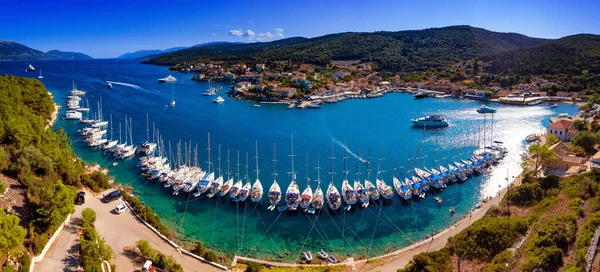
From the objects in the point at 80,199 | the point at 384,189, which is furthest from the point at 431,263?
the point at 80,199

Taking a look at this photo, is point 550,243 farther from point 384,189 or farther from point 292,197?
point 292,197

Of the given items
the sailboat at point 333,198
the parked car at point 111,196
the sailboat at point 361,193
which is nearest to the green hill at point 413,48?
the sailboat at point 361,193

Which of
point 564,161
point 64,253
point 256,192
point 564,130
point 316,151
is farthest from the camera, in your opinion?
point 316,151

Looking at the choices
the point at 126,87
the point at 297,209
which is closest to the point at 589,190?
the point at 297,209

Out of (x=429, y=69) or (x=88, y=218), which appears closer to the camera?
(x=88, y=218)

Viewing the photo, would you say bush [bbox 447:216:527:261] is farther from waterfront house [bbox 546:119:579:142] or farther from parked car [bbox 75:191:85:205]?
waterfront house [bbox 546:119:579:142]

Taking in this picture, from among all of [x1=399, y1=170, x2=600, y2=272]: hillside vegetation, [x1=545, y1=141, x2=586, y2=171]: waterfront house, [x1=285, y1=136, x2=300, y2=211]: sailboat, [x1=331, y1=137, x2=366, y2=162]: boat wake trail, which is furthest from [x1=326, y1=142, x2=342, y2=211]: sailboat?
[x1=545, y1=141, x2=586, y2=171]: waterfront house
